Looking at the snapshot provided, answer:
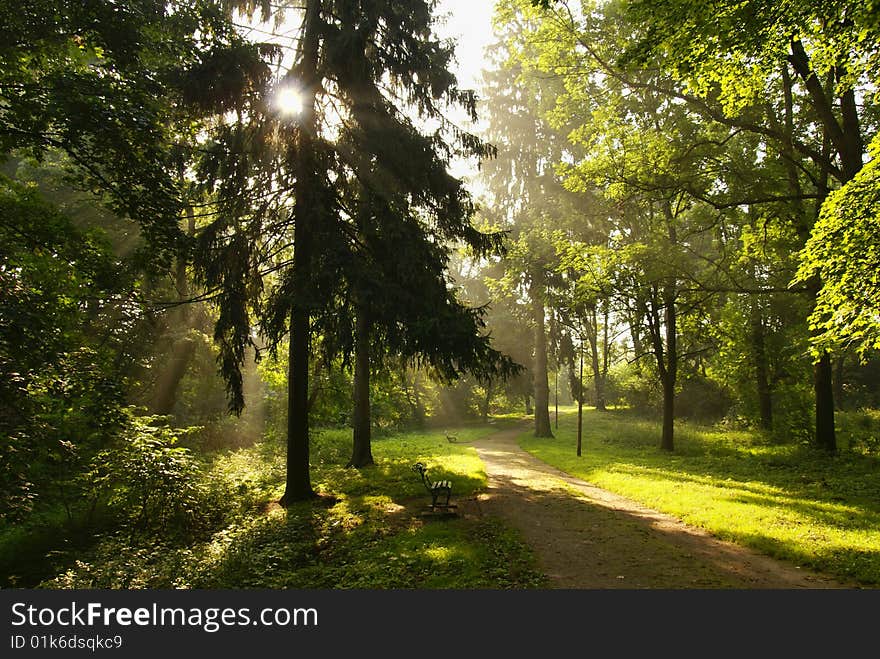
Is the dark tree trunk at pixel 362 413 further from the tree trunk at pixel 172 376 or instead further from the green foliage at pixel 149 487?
the tree trunk at pixel 172 376

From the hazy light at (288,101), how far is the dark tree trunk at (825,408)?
17.3m

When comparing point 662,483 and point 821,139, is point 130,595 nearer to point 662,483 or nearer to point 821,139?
point 662,483

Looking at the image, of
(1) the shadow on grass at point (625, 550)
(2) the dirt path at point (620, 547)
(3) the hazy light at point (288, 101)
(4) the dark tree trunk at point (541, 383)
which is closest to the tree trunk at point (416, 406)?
(4) the dark tree trunk at point (541, 383)

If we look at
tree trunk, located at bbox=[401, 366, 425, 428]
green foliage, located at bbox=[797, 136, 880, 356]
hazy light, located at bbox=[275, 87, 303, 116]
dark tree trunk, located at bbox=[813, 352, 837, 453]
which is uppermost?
hazy light, located at bbox=[275, 87, 303, 116]

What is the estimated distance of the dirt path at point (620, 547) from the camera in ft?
19.7

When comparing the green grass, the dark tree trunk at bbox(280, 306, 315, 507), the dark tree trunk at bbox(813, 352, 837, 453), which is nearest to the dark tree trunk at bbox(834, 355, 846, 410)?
A: the green grass

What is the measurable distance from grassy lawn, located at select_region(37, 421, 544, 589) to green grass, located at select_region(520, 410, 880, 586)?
403 cm

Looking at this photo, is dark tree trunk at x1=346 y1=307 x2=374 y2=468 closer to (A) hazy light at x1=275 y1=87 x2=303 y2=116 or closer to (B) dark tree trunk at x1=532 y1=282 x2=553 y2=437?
(A) hazy light at x1=275 y1=87 x2=303 y2=116

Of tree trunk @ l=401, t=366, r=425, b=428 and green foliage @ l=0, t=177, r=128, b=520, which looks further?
tree trunk @ l=401, t=366, r=425, b=428

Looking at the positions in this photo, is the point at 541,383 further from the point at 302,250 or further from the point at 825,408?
→ the point at 302,250

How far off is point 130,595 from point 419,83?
40.9 ft

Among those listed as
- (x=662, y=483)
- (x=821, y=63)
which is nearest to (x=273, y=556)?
(x=662, y=483)

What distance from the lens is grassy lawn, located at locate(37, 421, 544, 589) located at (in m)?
6.38

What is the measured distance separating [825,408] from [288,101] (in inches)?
732
